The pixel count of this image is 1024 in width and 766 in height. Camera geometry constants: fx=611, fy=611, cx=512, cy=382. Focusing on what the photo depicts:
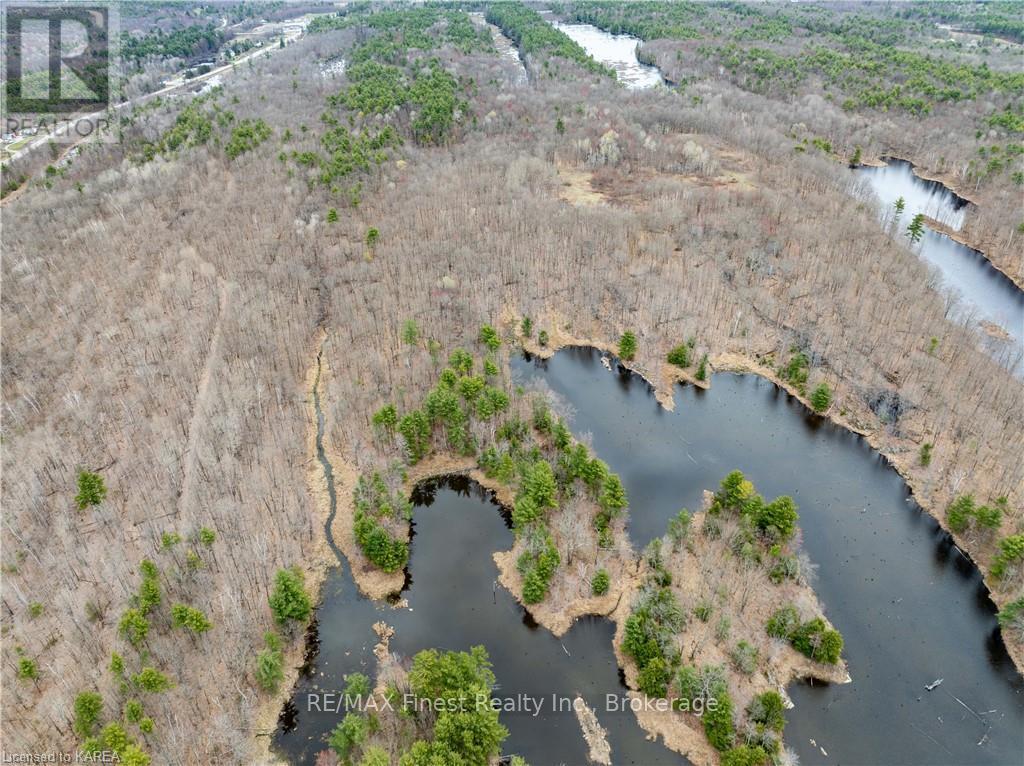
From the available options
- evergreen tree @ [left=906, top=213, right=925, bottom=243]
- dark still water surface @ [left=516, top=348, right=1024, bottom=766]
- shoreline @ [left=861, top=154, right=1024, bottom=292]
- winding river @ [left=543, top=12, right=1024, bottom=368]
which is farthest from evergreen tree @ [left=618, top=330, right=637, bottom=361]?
shoreline @ [left=861, top=154, right=1024, bottom=292]

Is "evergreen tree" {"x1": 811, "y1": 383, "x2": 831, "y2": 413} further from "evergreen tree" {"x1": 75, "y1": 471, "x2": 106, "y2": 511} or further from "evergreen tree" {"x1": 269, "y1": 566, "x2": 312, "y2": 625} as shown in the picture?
"evergreen tree" {"x1": 75, "y1": 471, "x2": 106, "y2": 511}

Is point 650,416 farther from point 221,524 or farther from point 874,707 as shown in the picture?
point 221,524

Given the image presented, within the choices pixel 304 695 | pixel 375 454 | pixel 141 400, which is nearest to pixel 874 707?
pixel 304 695

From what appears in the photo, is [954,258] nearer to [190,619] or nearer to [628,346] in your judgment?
[628,346]

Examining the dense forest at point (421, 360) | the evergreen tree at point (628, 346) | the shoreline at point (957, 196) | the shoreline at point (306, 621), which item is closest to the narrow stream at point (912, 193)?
the shoreline at point (957, 196)

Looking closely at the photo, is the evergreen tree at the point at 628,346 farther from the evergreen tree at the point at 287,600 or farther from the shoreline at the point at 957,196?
the shoreline at the point at 957,196
